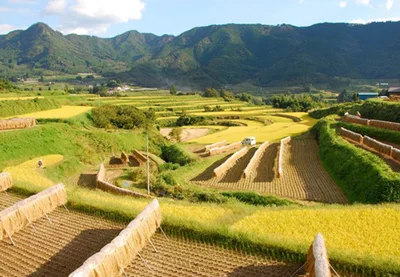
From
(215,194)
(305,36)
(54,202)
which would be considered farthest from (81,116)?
(305,36)

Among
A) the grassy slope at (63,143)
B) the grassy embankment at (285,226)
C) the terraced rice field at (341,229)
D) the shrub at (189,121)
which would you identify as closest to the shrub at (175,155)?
the grassy slope at (63,143)

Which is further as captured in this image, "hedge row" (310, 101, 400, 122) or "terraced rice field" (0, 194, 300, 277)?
"hedge row" (310, 101, 400, 122)

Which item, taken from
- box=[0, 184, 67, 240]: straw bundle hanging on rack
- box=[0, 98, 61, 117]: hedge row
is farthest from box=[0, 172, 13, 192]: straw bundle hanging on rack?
box=[0, 98, 61, 117]: hedge row

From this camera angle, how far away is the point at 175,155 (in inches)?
1101

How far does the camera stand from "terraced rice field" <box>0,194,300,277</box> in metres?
7.22

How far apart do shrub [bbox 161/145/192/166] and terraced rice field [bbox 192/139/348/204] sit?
8.53 ft

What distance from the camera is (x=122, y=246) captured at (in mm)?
7371

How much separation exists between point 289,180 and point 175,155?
10841 millimetres

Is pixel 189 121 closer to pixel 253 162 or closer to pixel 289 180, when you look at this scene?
pixel 253 162

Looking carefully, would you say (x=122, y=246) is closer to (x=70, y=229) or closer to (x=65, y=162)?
(x=70, y=229)

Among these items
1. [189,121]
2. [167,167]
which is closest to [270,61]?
[189,121]

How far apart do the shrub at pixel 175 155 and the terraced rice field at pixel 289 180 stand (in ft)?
8.53

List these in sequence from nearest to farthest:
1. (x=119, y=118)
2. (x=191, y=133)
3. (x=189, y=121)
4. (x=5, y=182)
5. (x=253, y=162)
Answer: (x=5, y=182)
(x=253, y=162)
(x=119, y=118)
(x=191, y=133)
(x=189, y=121)

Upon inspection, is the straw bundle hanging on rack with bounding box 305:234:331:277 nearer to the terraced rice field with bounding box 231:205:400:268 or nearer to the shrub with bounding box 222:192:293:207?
the terraced rice field with bounding box 231:205:400:268
